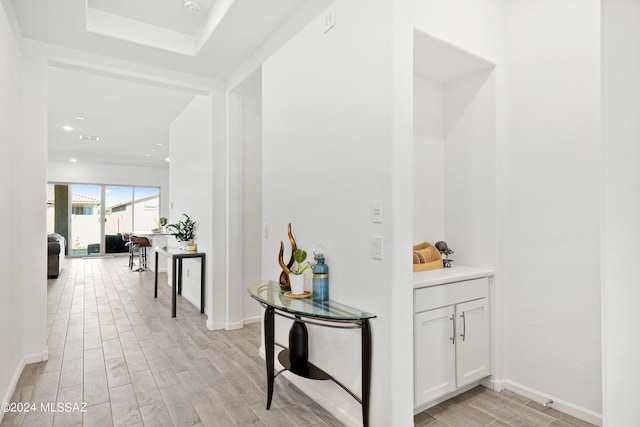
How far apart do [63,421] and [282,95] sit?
2.59m

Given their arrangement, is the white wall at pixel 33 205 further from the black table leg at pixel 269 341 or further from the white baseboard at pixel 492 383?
the white baseboard at pixel 492 383

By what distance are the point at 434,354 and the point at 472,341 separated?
398mm

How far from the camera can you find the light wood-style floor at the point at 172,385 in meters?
2.15

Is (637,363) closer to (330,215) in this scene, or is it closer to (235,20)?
(330,215)

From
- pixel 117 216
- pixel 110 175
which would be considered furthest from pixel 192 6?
pixel 117 216

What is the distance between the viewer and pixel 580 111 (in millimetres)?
2189

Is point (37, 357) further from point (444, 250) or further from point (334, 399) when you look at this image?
point (444, 250)

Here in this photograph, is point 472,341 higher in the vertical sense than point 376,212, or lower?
lower

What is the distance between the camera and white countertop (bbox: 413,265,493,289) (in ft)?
6.86

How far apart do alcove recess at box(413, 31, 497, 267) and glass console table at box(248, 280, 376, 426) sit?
1073 mm

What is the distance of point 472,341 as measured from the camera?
→ 7.82 feet

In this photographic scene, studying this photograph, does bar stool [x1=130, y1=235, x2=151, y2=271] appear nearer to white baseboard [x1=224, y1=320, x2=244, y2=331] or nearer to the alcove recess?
white baseboard [x1=224, y1=320, x2=244, y2=331]

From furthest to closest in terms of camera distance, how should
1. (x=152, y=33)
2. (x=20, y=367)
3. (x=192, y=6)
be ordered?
(x=152, y=33), (x=192, y=6), (x=20, y=367)

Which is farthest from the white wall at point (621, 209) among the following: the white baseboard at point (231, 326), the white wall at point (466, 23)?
the white baseboard at point (231, 326)
